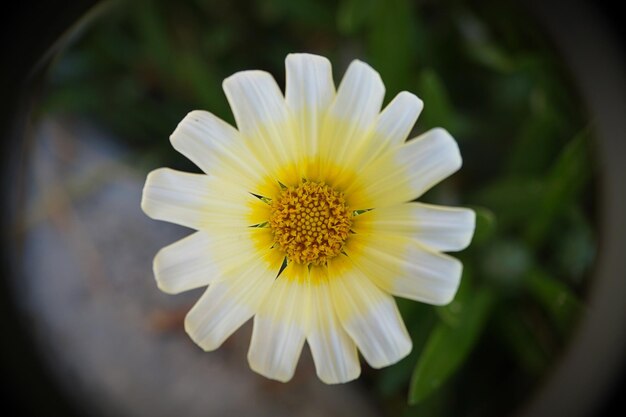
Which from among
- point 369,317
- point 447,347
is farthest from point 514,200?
point 369,317

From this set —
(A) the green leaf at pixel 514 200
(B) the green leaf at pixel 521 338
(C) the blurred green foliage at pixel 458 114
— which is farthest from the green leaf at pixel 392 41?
(B) the green leaf at pixel 521 338

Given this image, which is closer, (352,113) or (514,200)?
(352,113)

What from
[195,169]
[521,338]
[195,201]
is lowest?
[521,338]

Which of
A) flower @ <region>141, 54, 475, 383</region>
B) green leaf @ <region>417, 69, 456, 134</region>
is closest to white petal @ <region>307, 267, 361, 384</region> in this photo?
flower @ <region>141, 54, 475, 383</region>

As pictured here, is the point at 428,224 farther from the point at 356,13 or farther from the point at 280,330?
the point at 356,13

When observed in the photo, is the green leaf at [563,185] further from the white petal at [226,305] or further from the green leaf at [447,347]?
the white petal at [226,305]

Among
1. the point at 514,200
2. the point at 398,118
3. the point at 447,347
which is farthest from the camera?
the point at 514,200
